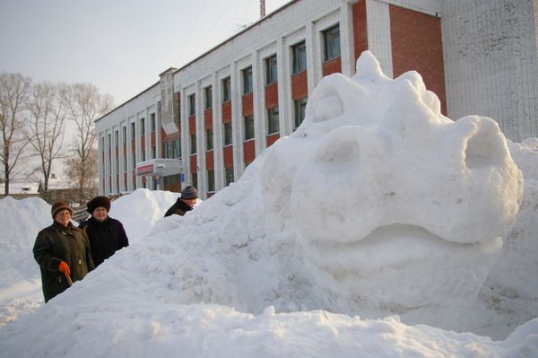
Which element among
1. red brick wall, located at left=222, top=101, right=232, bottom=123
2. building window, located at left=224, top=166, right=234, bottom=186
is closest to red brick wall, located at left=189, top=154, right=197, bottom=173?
building window, located at left=224, top=166, right=234, bottom=186

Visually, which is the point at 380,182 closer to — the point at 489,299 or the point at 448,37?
the point at 489,299

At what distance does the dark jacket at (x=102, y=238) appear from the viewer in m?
5.09

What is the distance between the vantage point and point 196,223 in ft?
13.0

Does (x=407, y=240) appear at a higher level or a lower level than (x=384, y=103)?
lower

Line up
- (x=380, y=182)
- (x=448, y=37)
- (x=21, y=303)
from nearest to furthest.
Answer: (x=380, y=182) < (x=21, y=303) < (x=448, y=37)

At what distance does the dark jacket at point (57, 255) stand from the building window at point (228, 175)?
1865 centimetres

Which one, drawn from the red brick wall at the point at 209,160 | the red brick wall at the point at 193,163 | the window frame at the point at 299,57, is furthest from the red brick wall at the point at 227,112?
the window frame at the point at 299,57

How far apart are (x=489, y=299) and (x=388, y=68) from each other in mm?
14667

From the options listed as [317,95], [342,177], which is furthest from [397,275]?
[317,95]

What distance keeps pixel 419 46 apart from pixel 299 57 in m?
5.41

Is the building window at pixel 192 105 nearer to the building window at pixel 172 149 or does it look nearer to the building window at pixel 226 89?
the building window at pixel 172 149

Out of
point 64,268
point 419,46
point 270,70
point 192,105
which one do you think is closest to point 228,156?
point 270,70

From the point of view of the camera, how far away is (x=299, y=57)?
19.5 meters

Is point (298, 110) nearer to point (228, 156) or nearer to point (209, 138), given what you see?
point (228, 156)
